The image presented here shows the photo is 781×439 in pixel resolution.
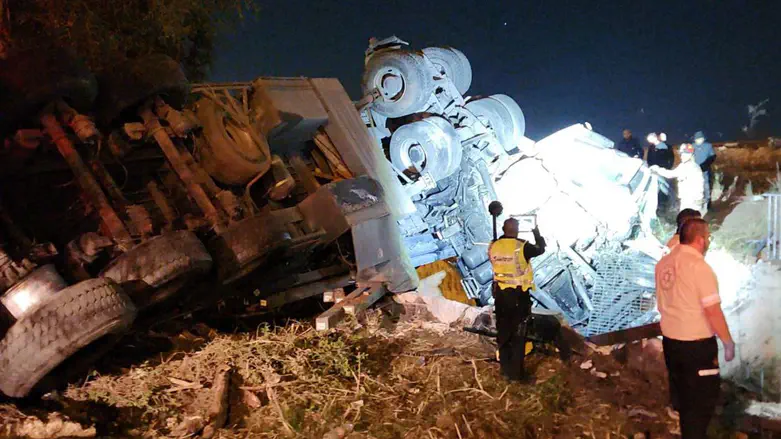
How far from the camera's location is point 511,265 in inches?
192

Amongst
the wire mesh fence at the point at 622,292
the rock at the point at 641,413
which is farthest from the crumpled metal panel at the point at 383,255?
the rock at the point at 641,413

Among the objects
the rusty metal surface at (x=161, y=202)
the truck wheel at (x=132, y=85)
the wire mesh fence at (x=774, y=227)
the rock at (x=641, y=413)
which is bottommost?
the rock at (x=641, y=413)

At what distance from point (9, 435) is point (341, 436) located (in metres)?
1.99

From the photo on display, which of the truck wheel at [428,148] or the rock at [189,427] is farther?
the truck wheel at [428,148]

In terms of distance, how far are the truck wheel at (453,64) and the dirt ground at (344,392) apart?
5.59 metres

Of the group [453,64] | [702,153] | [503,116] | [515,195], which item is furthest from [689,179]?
[453,64]

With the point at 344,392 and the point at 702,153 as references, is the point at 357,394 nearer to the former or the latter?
the point at 344,392

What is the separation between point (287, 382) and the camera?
4723 mm

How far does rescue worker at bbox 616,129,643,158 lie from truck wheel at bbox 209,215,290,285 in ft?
27.9

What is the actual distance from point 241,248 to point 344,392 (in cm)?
151

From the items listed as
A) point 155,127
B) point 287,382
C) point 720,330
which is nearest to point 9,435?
point 287,382

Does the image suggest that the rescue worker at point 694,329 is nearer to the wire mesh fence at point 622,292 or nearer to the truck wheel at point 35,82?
the wire mesh fence at point 622,292

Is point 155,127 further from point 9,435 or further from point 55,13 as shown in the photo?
point 9,435

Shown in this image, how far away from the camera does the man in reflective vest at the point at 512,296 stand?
4840 mm
